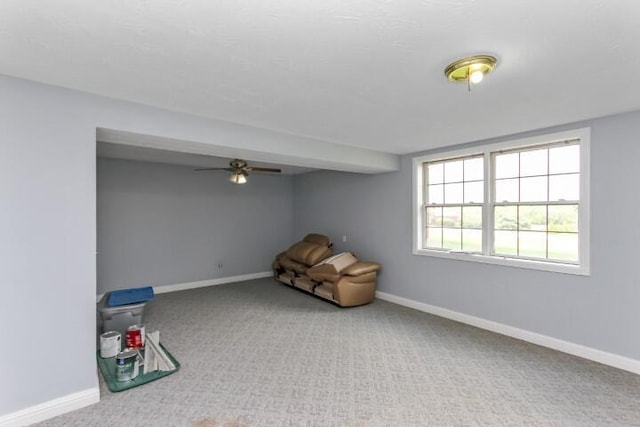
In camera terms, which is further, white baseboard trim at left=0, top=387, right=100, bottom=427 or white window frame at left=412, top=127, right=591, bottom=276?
white window frame at left=412, top=127, right=591, bottom=276

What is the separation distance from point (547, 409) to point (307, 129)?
3207 mm

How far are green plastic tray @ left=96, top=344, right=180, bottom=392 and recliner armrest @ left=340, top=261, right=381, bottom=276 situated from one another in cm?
258

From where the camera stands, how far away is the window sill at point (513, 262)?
3105mm

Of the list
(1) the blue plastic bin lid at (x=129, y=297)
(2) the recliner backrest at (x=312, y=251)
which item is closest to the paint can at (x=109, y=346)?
(1) the blue plastic bin lid at (x=129, y=297)

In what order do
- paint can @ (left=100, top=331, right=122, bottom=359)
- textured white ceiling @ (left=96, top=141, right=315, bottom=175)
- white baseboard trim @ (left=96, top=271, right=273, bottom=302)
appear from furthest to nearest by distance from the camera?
white baseboard trim @ (left=96, top=271, right=273, bottom=302) → textured white ceiling @ (left=96, top=141, right=315, bottom=175) → paint can @ (left=100, top=331, right=122, bottom=359)

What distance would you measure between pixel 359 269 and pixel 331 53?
11.5 feet

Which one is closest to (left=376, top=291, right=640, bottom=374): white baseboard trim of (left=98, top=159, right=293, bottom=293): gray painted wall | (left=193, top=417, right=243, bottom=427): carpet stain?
(left=193, top=417, right=243, bottom=427): carpet stain

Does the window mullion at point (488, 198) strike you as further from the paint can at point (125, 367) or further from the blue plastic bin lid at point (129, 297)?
the blue plastic bin lid at point (129, 297)

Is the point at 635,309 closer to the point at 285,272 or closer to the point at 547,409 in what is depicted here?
the point at 547,409

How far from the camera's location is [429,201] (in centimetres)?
457

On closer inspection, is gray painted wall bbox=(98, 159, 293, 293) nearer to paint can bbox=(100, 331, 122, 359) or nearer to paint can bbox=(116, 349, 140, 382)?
paint can bbox=(100, 331, 122, 359)

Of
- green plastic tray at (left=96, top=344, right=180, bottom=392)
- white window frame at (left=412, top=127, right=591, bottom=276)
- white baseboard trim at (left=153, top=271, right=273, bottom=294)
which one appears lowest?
green plastic tray at (left=96, top=344, right=180, bottom=392)

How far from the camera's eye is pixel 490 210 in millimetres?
3814

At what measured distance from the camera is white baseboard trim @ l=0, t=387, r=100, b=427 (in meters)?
2.04
